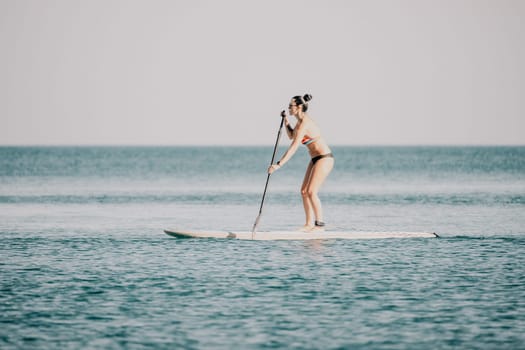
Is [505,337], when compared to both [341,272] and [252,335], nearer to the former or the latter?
[252,335]

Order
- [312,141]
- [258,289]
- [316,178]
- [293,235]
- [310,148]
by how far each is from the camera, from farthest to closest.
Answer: [293,235] → [310,148] → [312,141] → [316,178] → [258,289]

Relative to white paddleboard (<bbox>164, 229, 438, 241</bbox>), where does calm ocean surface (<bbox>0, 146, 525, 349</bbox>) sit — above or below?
below

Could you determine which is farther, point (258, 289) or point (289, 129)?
point (289, 129)

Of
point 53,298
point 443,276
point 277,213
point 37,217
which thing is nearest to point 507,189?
point 277,213

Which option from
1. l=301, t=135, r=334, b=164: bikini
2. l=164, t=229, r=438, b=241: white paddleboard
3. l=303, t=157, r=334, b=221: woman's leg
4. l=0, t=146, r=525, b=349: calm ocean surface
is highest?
l=301, t=135, r=334, b=164: bikini

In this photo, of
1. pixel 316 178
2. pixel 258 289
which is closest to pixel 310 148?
pixel 316 178

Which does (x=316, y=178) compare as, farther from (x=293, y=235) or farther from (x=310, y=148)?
(x=293, y=235)

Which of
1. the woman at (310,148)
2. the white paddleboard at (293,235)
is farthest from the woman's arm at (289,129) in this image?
the white paddleboard at (293,235)

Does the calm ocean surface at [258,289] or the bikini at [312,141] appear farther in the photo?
the bikini at [312,141]

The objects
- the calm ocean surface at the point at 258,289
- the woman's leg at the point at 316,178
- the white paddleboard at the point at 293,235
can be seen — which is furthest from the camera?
the white paddleboard at the point at 293,235

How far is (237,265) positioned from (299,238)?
10.7 ft

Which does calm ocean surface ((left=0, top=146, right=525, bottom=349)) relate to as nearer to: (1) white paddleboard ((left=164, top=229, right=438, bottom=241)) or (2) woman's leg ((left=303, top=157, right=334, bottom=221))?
(1) white paddleboard ((left=164, top=229, right=438, bottom=241))

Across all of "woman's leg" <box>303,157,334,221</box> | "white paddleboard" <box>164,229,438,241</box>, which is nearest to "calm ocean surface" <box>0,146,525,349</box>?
"white paddleboard" <box>164,229,438,241</box>

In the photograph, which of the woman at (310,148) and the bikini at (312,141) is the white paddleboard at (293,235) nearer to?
the woman at (310,148)
